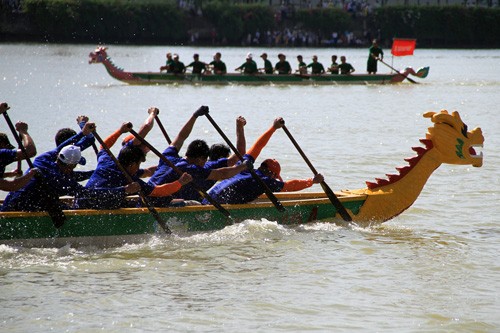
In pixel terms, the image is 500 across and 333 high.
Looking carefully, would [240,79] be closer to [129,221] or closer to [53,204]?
[129,221]

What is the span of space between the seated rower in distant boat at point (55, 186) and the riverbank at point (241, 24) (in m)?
57.3

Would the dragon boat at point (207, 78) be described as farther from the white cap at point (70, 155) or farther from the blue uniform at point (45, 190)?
the white cap at point (70, 155)

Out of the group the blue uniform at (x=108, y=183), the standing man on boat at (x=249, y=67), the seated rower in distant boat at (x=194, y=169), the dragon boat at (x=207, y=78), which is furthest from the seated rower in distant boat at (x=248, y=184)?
the standing man on boat at (x=249, y=67)

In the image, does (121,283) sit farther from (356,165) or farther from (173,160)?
(356,165)

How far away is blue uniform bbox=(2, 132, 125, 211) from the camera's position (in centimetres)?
1080

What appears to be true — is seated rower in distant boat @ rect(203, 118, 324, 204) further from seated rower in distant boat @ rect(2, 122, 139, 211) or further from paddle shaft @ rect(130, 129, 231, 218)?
seated rower in distant boat @ rect(2, 122, 139, 211)

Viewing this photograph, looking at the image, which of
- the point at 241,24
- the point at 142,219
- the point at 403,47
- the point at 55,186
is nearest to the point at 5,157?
the point at 55,186

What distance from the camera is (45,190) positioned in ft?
35.3

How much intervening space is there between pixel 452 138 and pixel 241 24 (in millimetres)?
64201

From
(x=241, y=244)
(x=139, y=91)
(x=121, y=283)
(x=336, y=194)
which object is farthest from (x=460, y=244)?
(x=139, y=91)

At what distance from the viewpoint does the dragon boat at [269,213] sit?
36.2 feet

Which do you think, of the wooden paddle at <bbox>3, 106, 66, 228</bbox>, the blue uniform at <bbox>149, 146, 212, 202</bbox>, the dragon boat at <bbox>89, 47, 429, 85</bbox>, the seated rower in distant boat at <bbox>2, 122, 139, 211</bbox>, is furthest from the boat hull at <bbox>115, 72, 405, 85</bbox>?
the wooden paddle at <bbox>3, 106, 66, 228</bbox>

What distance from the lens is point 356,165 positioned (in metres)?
19.3

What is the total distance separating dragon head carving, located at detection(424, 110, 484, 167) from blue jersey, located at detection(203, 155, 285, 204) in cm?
237
